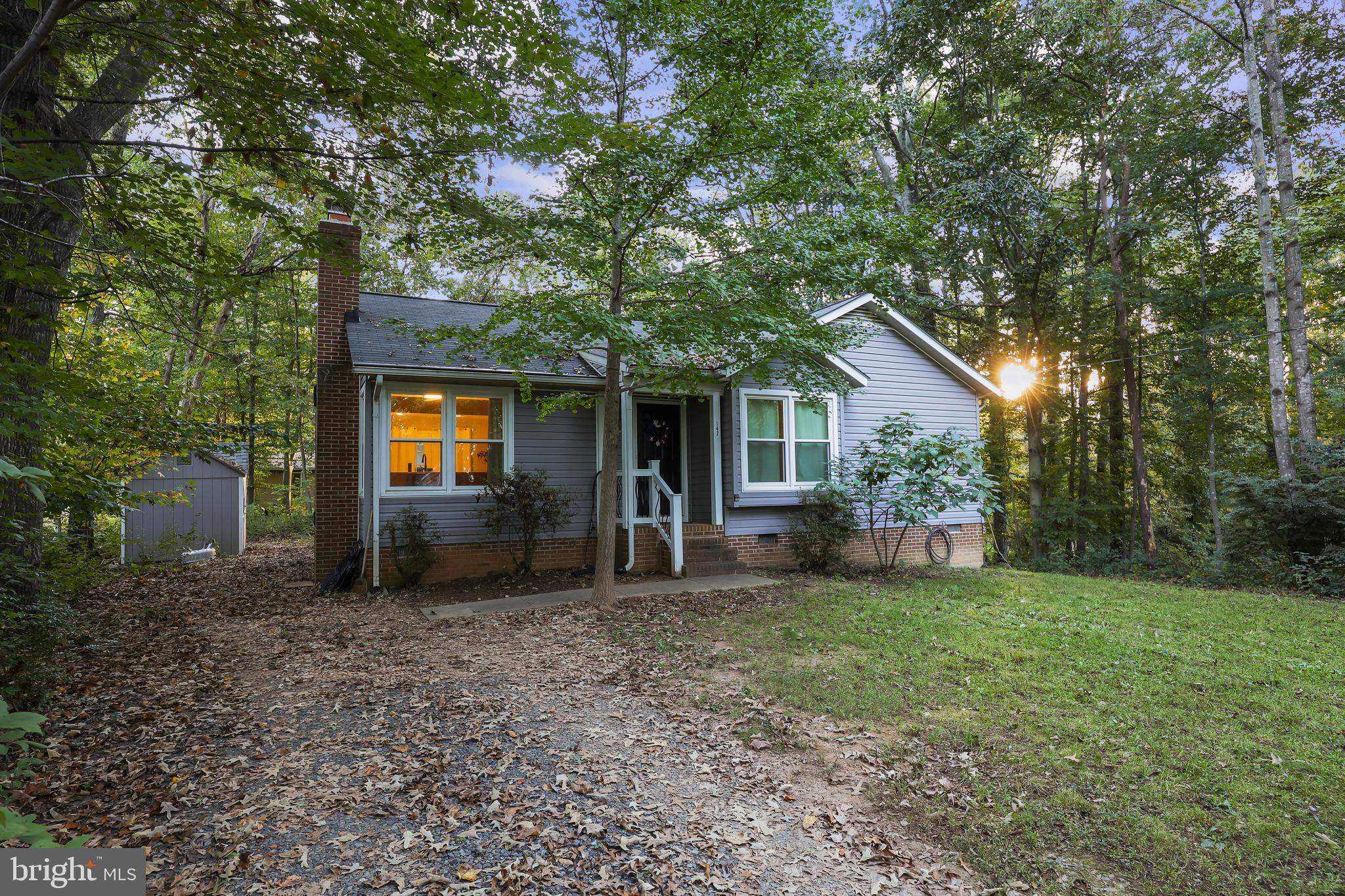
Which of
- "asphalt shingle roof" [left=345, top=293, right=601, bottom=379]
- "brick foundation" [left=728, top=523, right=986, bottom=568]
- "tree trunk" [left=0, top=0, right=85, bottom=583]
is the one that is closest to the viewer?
"tree trunk" [left=0, top=0, right=85, bottom=583]

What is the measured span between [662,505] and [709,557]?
136cm

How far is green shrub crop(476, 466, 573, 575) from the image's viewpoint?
366 inches

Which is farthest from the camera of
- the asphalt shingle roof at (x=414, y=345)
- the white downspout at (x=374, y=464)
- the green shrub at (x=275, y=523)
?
the green shrub at (x=275, y=523)

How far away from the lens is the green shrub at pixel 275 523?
57.8ft

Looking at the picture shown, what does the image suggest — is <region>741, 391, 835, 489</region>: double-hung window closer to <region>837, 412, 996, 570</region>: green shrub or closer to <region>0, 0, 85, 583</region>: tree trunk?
<region>837, 412, 996, 570</region>: green shrub

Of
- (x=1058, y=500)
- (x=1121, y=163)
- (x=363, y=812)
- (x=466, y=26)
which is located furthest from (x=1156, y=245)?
(x=363, y=812)

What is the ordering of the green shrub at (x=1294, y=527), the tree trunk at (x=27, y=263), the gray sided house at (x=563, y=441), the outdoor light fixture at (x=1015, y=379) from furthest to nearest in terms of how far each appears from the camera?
1. the outdoor light fixture at (x=1015, y=379)
2. the green shrub at (x=1294, y=527)
3. the gray sided house at (x=563, y=441)
4. the tree trunk at (x=27, y=263)

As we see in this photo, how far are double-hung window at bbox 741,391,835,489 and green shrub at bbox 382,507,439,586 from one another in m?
5.16

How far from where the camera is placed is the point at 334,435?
9.36m

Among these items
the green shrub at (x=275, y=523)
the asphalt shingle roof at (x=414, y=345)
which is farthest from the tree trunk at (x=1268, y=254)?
the green shrub at (x=275, y=523)

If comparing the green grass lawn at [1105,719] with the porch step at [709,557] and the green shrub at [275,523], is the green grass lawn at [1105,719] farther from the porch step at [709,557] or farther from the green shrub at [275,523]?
the green shrub at [275,523]

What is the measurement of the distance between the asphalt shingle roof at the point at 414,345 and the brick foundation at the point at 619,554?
2.66m

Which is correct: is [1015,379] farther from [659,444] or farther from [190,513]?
[190,513]

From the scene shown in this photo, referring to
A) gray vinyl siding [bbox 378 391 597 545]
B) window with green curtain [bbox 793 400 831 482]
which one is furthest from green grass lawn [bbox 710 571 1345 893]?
gray vinyl siding [bbox 378 391 597 545]
